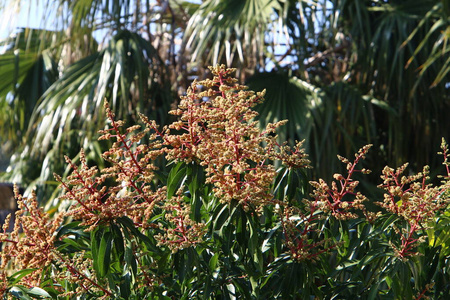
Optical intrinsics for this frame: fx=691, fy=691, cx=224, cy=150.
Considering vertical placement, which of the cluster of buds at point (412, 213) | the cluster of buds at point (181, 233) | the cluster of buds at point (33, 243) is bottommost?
the cluster of buds at point (33, 243)

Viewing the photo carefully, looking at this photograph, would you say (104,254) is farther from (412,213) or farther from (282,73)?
(282,73)

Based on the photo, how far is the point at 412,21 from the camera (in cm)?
377

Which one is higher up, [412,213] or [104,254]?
A: [412,213]

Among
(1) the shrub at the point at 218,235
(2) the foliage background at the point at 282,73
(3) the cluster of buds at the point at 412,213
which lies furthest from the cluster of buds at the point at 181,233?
(2) the foliage background at the point at 282,73

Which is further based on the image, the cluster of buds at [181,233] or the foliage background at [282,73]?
the foliage background at [282,73]

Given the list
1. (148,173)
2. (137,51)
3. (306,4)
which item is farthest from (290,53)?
(148,173)

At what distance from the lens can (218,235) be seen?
1350mm

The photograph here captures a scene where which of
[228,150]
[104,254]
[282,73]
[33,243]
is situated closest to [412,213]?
[228,150]

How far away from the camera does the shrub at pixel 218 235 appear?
127 centimetres

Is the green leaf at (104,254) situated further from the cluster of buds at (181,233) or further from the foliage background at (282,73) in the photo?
the foliage background at (282,73)

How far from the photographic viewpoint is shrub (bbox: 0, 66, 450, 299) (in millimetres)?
1273

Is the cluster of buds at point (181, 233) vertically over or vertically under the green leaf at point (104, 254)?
over

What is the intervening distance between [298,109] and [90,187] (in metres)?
2.25

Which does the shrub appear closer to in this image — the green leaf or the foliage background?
the green leaf
